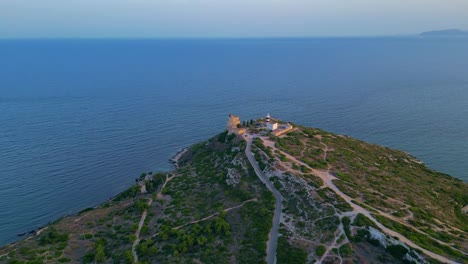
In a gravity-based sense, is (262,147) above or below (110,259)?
above

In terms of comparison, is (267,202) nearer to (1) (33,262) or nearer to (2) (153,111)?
(1) (33,262)

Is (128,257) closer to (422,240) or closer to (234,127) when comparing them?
(422,240)

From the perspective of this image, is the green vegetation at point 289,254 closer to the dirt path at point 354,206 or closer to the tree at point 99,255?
the dirt path at point 354,206

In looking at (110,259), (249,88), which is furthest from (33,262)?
(249,88)

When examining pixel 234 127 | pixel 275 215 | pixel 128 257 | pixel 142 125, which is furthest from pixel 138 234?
pixel 142 125

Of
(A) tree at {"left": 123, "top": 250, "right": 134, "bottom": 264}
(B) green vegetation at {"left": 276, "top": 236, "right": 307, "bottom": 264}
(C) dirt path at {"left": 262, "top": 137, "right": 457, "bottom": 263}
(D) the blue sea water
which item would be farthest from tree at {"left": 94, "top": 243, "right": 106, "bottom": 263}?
(C) dirt path at {"left": 262, "top": 137, "right": 457, "bottom": 263}

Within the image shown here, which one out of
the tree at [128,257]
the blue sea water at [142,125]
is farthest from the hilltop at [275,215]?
the blue sea water at [142,125]
